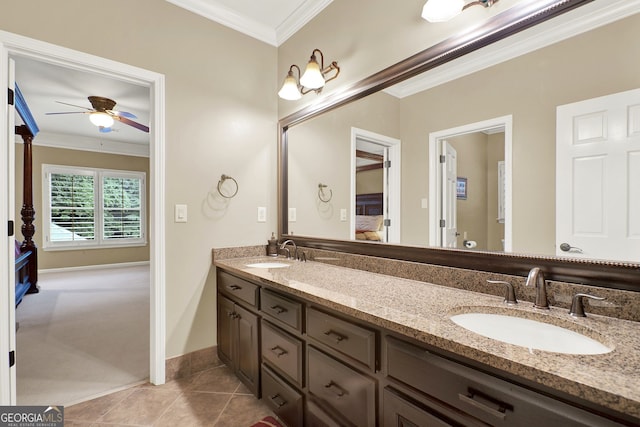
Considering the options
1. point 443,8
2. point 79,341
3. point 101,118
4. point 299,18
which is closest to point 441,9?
point 443,8

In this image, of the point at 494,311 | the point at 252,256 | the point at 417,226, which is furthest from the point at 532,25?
the point at 252,256

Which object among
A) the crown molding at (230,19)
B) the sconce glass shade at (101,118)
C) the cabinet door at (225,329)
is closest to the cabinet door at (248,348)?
the cabinet door at (225,329)

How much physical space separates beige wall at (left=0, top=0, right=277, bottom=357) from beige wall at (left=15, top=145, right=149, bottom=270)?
5389mm

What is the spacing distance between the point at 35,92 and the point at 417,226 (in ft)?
16.2

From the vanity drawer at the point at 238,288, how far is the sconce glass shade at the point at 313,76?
138 cm

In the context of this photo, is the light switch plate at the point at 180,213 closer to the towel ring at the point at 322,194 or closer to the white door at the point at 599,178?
the towel ring at the point at 322,194

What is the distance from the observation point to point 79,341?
287 centimetres

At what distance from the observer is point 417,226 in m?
1.72

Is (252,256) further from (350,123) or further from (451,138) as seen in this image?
(451,138)

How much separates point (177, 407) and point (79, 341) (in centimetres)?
172

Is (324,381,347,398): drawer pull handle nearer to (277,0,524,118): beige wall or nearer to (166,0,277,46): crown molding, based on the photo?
(277,0,524,118): beige wall

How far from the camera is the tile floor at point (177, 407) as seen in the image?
5.72 ft

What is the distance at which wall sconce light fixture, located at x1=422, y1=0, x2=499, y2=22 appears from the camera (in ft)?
4.52

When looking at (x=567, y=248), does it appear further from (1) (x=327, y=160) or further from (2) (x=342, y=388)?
(1) (x=327, y=160)
